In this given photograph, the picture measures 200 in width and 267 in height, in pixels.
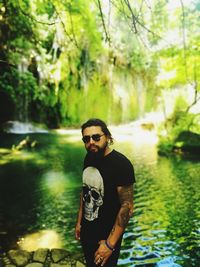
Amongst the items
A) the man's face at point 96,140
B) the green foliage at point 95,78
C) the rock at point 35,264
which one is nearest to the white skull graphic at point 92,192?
the man's face at point 96,140

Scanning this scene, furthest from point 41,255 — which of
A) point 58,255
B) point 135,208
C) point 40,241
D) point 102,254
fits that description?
point 135,208

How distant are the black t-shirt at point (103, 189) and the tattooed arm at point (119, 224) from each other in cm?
6

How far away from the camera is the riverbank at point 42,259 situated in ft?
17.9

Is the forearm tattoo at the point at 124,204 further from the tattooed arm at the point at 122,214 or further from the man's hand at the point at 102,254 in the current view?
the man's hand at the point at 102,254

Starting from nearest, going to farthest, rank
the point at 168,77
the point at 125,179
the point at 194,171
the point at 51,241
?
the point at 125,179, the point at 51,241, the point at 194,171, the point at 168,77

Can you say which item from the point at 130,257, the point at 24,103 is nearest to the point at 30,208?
the point at 130,257

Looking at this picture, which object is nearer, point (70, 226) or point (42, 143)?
point (70, 226)

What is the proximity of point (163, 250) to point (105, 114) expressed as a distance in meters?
26.7

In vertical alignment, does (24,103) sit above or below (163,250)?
above

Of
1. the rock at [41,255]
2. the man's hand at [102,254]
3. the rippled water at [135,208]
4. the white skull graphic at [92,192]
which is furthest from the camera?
the rippled water at [135,208]

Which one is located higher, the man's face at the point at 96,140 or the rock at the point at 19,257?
the man's face at the point at 96,140

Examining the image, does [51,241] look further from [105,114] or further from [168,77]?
[105,114]

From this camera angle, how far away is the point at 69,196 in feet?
35.3

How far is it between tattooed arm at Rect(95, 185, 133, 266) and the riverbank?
2616mm
